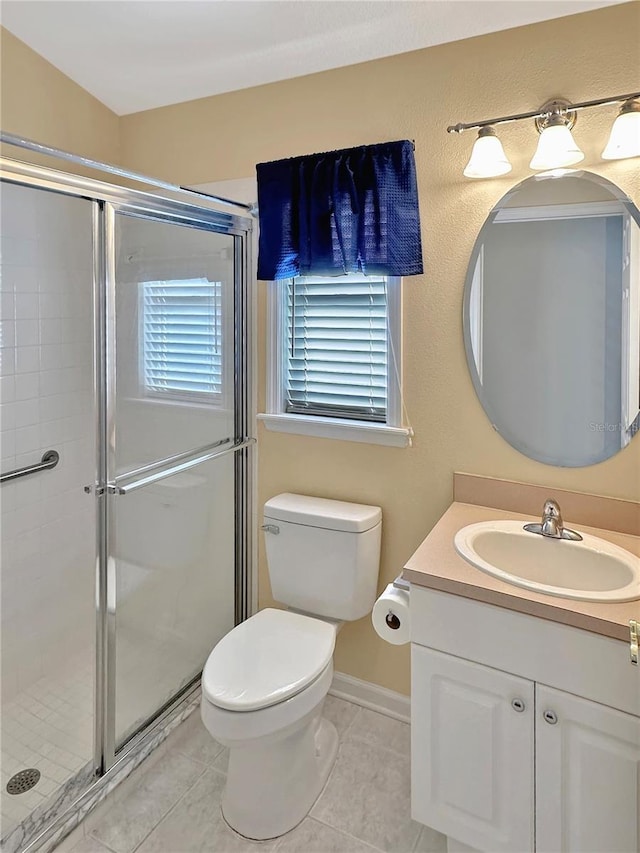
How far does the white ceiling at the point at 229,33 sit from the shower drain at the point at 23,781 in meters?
2.41

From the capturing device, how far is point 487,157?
1.60 meters

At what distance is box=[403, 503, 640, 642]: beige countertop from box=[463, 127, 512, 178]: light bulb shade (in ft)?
3.41

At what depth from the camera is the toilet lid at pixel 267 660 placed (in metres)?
1.51

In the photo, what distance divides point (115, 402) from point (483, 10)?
158cm

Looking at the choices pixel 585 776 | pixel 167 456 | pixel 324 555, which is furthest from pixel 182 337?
pixel 585 776

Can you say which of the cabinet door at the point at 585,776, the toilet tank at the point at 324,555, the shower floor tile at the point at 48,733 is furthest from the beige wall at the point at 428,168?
the shower floor tile at the point at 48,733

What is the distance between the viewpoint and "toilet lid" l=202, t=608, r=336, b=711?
1506 mm

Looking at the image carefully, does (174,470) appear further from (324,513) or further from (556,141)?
(556,141)

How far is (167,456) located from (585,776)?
1505 millimetres

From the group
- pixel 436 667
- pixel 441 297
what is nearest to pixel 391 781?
pixel 436 667

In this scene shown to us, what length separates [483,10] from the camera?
62.7 inches

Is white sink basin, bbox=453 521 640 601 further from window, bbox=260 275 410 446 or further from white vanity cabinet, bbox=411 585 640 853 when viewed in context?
window, bbox=260 275 410 446

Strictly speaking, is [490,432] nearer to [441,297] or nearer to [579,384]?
[579,384]

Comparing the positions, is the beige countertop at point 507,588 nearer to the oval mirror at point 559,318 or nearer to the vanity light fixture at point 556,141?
the oval mirror at point 559,318
